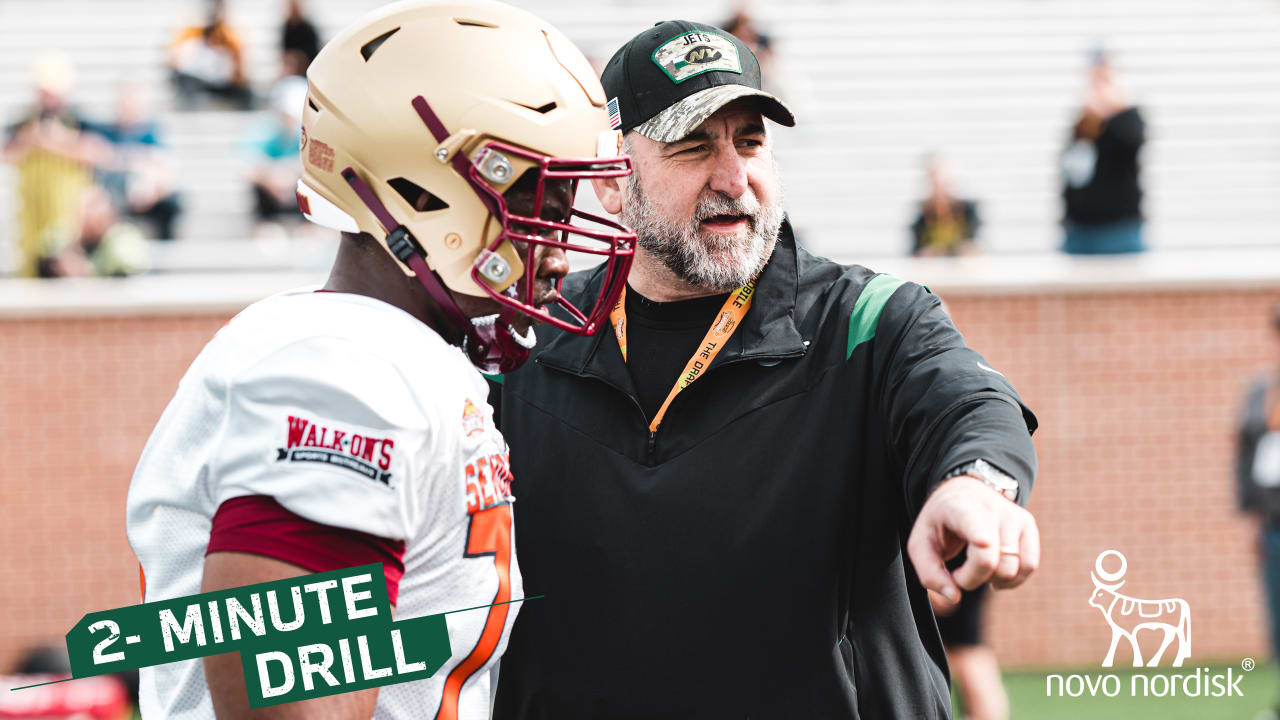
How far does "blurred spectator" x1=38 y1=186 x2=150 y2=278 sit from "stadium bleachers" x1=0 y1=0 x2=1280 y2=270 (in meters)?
0.72

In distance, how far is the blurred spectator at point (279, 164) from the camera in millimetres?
9562

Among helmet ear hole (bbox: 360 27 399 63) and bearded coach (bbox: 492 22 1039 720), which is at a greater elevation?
helmet ear hole (bbox: 360 27 399 63)

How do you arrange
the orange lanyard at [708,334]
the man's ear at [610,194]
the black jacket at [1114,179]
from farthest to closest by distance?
the black jacket at [1114,179] → the man's ear at [610,194] → the orange lanyard at [708,334]

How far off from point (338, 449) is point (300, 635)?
24cm

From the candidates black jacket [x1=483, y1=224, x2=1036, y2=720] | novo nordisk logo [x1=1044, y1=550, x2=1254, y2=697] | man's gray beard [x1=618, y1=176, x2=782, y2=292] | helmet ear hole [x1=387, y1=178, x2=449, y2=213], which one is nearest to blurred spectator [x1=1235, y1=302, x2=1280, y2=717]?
novo nordisk logo [x1=1044, y1=550, x2=1254, y2=697]

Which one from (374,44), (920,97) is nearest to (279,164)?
(920,97)

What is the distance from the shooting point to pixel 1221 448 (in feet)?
29.6

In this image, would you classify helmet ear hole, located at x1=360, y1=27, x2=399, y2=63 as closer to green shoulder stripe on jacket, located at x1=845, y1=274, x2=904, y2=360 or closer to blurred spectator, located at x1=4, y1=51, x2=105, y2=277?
green shoulder stripe on jacket, located at x1=845, y1=274, x2=904, y2=360

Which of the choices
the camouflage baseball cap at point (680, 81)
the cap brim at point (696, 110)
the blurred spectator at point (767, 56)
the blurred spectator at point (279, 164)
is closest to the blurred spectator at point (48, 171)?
the blurred spectator at point (279, 164)

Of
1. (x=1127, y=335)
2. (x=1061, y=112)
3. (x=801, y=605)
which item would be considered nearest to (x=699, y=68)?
(x=801, y=605)

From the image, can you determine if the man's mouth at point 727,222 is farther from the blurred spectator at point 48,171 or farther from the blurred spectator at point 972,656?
the blurred spectator at point 48,171

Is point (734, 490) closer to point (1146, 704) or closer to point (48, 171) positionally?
point (1146, 704)

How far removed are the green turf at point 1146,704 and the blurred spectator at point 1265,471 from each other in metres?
0.70

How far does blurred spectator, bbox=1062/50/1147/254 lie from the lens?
8891mm
